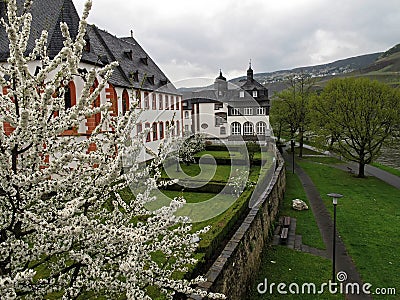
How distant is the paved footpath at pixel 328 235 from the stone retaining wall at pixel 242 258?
2.53 meters

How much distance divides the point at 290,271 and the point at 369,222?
732cm

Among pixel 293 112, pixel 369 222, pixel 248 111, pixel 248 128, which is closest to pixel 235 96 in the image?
pixel 248 111

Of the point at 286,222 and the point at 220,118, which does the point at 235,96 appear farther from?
the point at 286,222

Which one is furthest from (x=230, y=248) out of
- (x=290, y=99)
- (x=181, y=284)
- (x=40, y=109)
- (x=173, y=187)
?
(x=290, y=99)

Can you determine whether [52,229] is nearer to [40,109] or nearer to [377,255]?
[40,109]

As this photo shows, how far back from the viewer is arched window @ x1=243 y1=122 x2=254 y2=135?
46531 millimetres

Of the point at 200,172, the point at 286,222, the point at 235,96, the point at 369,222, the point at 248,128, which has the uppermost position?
the point at 235,96

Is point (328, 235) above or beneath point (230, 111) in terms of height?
beneath

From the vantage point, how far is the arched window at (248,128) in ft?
153

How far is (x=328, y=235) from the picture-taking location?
569 inches

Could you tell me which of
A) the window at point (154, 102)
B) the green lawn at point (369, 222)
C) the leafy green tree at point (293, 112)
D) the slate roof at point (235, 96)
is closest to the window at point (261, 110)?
the slate roof at point (235, 96)

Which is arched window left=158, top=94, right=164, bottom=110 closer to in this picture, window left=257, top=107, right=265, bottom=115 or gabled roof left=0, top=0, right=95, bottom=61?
gabled roof left=0, top=0, right=95, bottom=61

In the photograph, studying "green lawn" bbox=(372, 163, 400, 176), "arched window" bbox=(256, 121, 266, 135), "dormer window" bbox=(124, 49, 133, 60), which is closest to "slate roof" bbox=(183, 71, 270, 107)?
"arched window" bbox=(256, 121, 266, 135)

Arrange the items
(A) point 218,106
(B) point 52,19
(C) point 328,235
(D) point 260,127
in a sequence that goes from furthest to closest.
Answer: (A) point 218,106
(D) point 260,127
(B) point 52,19
(C) point 328,235
